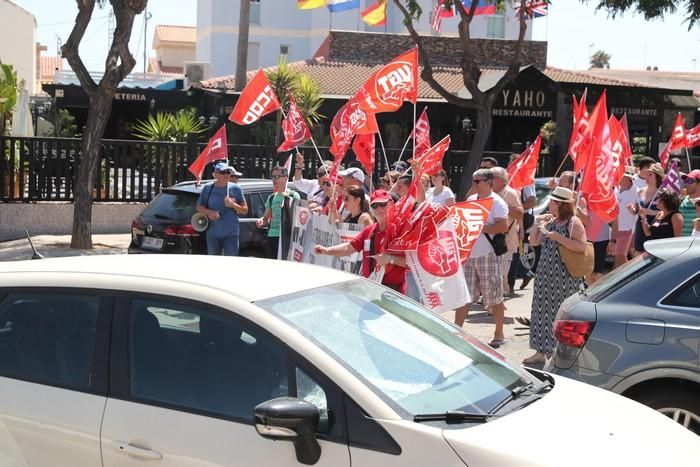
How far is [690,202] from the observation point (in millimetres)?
11227

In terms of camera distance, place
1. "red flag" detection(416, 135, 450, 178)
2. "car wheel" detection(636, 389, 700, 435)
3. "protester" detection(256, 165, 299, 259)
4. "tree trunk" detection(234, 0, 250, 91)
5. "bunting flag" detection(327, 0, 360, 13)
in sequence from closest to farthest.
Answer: "car wheel" detection(636, 389, 700, 435)
"red flag" detection(416, 135, 450, 178)
"protester" detection(256, 165, 299, 259)
"bunting flag" detection(327, 0, 360, 13)
"tree trunk" detection(234, 0, 250, 91)

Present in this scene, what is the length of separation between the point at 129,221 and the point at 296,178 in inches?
304

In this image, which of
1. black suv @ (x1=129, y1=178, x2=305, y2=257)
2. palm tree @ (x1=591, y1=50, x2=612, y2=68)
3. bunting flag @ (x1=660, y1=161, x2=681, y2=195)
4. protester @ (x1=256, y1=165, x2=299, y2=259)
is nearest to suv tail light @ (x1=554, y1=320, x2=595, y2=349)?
protester @ (x1=256, y1=165, x2=299, y2=259)

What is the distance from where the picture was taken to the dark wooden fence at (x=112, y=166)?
1908 cm

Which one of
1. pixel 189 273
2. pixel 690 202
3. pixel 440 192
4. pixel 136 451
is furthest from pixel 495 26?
pixel 136 451

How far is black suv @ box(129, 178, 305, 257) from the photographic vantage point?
40.3 feet

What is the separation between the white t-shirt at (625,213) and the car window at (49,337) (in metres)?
9.75

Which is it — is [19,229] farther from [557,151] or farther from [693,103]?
[693,103]

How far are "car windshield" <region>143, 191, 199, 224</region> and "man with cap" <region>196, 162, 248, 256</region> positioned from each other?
731 millimetres

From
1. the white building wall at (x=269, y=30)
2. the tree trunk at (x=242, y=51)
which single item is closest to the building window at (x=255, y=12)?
the white building wall at (x=269, y=30)

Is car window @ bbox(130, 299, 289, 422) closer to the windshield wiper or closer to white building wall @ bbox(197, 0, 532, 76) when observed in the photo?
the windshield wiper

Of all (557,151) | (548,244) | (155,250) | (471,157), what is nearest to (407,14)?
(471,157)

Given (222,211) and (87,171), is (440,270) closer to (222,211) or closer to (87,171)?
(222,211)

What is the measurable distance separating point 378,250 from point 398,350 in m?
3.81
